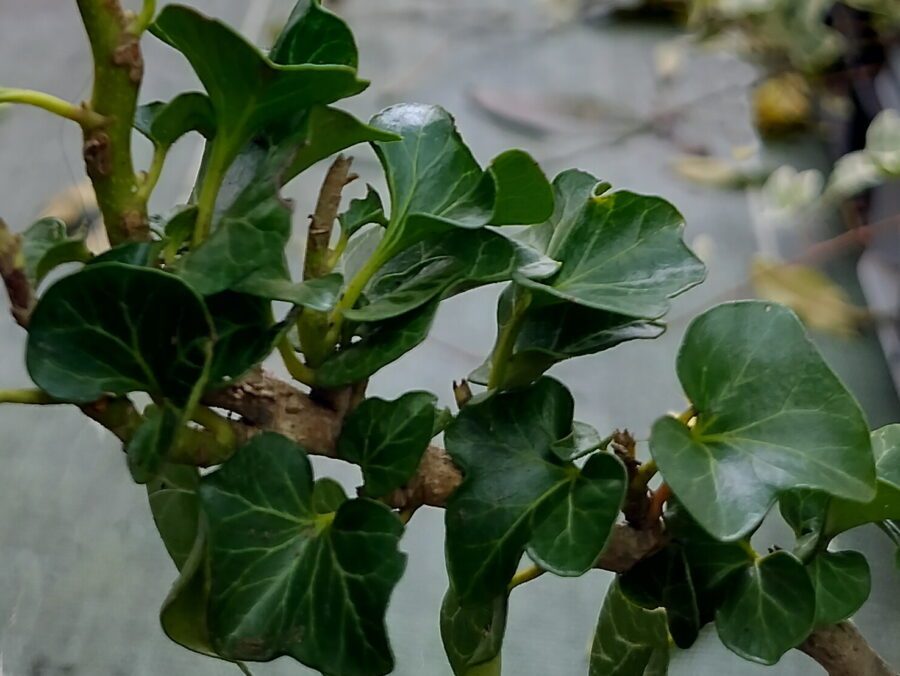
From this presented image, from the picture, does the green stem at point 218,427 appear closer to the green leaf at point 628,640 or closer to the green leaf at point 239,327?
the green leaf at point 239,327

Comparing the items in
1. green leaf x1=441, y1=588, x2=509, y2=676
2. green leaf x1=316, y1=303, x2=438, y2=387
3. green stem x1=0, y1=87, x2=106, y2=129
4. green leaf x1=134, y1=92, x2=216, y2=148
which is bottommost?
green leaf x1=441, y1=588, x2=509, y2=676

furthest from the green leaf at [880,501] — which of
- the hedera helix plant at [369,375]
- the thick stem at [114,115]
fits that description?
the thick stem at [114,115]

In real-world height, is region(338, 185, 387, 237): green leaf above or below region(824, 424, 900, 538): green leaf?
above

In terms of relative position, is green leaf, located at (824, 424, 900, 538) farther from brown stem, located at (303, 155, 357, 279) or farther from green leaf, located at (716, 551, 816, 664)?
brown stem, located at (303, 155, 357, 279)

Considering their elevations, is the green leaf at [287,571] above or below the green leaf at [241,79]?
below

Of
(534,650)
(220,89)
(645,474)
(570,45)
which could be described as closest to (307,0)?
(220,89)

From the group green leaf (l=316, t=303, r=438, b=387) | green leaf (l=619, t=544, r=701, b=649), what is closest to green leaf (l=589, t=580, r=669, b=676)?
green leaf (l=619, t=544, r=701, b=649)

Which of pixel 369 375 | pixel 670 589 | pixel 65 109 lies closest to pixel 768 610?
pixel 670 589
